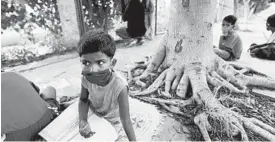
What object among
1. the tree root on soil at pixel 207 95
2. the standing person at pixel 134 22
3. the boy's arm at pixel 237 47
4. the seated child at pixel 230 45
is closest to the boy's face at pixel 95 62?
the tree root on soil at pixel 207 95

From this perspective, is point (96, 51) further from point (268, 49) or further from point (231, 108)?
point (268, 49)

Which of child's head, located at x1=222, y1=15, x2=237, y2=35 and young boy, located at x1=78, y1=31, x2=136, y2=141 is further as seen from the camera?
child's head, located at x1=222, y1=15, x2=237, y2=35

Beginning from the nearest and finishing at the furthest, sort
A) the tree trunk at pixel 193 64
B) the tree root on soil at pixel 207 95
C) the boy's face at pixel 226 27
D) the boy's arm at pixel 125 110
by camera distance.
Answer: the boy's arm at pixel 125 110 < the tree root on soil at pixel 207 95 < the tree trunk at pixel 193 64 < the boy's face at pixel 226 27

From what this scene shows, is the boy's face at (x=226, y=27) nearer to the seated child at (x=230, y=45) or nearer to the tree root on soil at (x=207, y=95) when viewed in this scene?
the seated child at (x=230, y=45)

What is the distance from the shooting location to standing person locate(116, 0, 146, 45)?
536cm

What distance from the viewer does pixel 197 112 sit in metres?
2.70

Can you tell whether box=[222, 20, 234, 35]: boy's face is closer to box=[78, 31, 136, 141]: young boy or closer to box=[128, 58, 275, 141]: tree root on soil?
box=[128, 58, 275, 141]: tree root on soil

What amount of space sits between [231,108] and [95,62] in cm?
192

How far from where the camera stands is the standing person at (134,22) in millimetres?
5355

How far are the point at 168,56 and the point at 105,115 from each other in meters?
1.85

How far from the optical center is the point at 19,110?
63.7 inches

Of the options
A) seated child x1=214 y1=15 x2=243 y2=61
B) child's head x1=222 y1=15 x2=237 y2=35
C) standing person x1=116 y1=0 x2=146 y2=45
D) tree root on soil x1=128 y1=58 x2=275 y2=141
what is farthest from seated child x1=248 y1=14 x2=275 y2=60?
standing person x1=116 y1=0 x2=146 y2=45

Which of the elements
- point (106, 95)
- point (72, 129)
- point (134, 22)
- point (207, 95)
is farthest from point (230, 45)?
point (72, 129)

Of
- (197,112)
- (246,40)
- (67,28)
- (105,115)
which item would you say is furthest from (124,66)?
(246,40)
